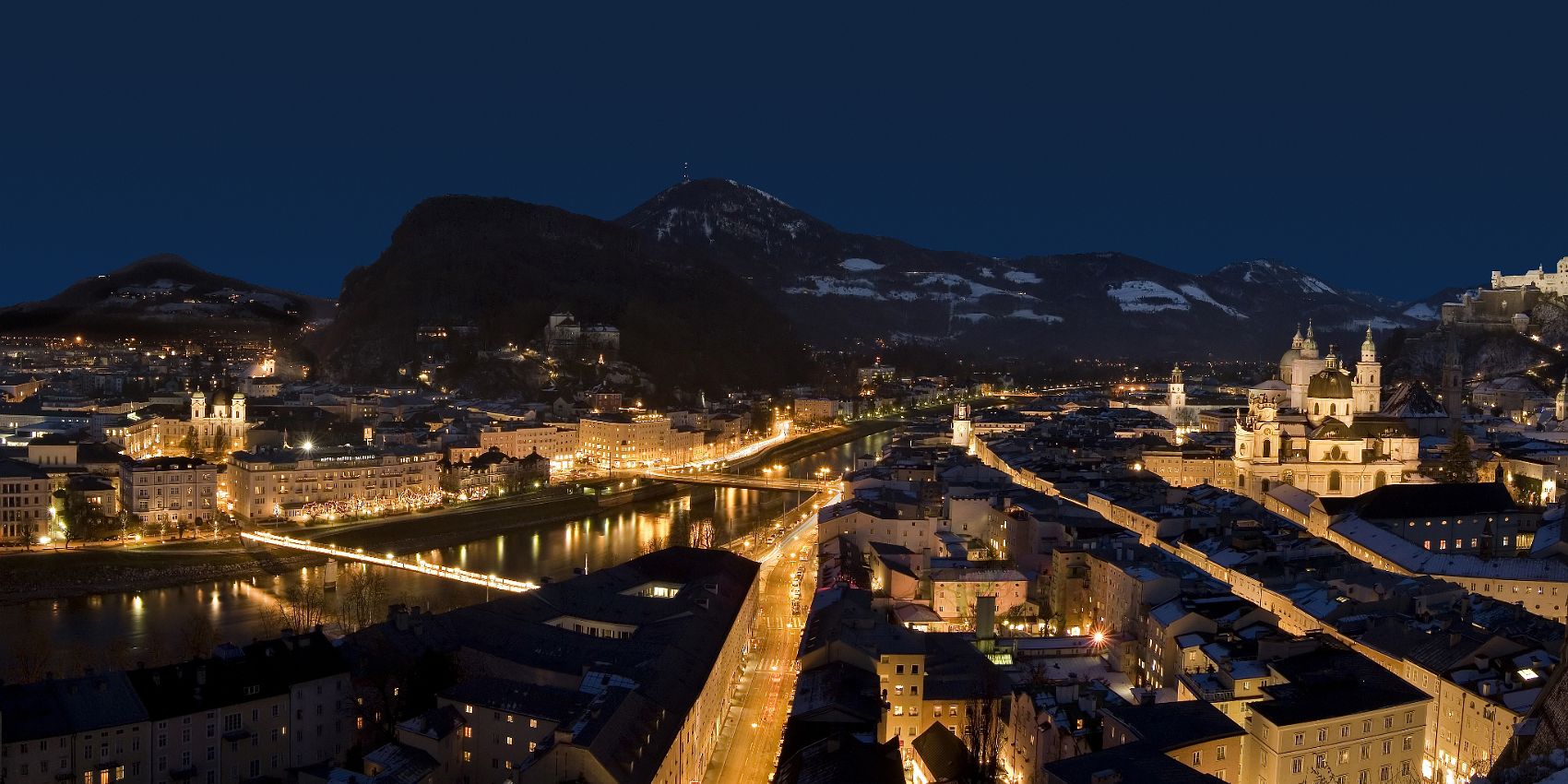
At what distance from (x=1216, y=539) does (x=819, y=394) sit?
29115 millimetres

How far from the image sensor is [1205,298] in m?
97.8

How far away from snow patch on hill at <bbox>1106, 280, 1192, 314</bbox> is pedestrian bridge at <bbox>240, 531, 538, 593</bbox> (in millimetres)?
82594

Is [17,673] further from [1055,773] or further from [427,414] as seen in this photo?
[427,414]

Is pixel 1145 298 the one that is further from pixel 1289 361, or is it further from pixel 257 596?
pixel 257 596

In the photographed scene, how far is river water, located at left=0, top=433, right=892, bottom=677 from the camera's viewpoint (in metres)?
11.2

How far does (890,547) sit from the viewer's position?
44.9ft

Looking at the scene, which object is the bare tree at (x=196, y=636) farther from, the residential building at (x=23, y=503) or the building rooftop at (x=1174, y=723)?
the building rooftop at (x=1174, y=723)

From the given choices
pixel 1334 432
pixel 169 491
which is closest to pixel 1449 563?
pixel 1334 432

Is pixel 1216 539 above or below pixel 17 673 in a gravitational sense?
above

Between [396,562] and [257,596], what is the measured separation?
186 centimetres

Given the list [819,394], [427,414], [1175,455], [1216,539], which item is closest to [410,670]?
[1216,539]

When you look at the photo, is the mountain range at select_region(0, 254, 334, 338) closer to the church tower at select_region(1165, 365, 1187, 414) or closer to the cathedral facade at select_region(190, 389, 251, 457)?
the cathedral facade at select_region(190, 389, 251, 457)

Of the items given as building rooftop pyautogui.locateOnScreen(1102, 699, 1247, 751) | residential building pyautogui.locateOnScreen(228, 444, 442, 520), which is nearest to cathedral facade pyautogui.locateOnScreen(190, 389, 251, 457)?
residential building pyautogui.locateOnScreen(228, 444, 442, 520)

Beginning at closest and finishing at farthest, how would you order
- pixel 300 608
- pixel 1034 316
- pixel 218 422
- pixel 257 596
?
1. pixel 300 608
2. pixel 257 596
3. pixel 218 422
4. pixel 1034 316
